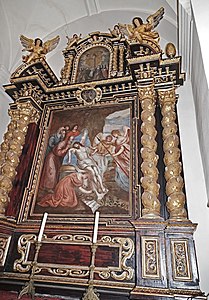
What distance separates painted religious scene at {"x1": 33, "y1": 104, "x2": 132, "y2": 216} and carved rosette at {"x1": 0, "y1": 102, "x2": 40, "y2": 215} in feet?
1.38

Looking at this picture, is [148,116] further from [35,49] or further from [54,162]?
[35,49]

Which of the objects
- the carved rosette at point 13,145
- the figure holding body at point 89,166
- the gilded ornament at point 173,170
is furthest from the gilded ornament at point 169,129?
the carved rosette at point 13,145

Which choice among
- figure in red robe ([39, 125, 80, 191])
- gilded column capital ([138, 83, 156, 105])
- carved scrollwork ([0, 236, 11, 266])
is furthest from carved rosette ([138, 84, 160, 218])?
carved scrollwork ([0, 236, 11, 266])

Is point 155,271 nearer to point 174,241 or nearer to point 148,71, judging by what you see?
point 174,241

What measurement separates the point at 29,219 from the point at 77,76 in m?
2.99

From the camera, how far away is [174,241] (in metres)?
3.04

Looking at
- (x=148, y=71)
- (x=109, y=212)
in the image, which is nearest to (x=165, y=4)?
(x=148, y=71)

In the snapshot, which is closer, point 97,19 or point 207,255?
point 207,255

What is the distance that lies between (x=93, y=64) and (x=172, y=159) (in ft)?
9.48

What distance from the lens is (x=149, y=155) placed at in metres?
3.64

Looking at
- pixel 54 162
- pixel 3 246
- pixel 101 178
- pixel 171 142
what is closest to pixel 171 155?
pixel 171 142

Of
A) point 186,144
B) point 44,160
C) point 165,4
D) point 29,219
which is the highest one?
point 165,4

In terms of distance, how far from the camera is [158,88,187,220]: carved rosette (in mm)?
3229

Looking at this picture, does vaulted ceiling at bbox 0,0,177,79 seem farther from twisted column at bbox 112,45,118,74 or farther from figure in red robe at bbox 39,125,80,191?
figure in red robe at bbox 39,125,80,191
